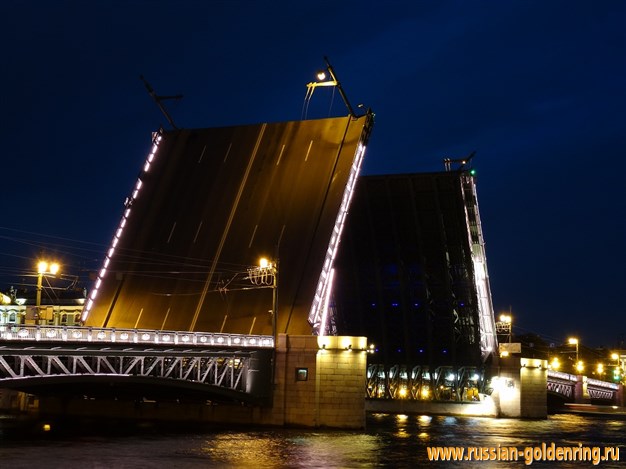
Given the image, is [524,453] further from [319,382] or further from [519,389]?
[519,389]

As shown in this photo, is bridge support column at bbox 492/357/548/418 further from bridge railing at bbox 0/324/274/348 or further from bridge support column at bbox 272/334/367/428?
bridge railing at bbox 0/324/274/348

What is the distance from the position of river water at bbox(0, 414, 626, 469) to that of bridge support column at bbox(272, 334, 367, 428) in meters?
1.08

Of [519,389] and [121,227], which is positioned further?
[519,389]

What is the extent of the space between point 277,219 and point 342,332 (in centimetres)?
2008

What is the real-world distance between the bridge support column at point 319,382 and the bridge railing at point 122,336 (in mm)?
1306

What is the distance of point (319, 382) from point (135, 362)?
9.39 m

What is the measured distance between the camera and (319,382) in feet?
128

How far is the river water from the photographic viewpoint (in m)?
26.8

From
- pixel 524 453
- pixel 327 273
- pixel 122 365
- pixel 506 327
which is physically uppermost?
pixel 506 327

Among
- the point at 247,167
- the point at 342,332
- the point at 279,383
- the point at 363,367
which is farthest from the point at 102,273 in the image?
the point at 342,332

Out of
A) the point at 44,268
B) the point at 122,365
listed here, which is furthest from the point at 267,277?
the point at 44,268

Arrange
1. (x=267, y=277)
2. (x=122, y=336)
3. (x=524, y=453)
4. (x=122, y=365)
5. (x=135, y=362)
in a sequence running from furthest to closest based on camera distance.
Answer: (x=267, y=277)
(x=122, y=365)
(x=135, y=362)
(x=122, y=336)
(x=524, y=453)

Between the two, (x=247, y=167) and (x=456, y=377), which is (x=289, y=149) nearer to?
(x=247, y=167)

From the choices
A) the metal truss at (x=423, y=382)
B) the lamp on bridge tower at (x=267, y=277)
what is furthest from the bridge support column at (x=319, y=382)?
the metal truss at (x=423, y=382)
